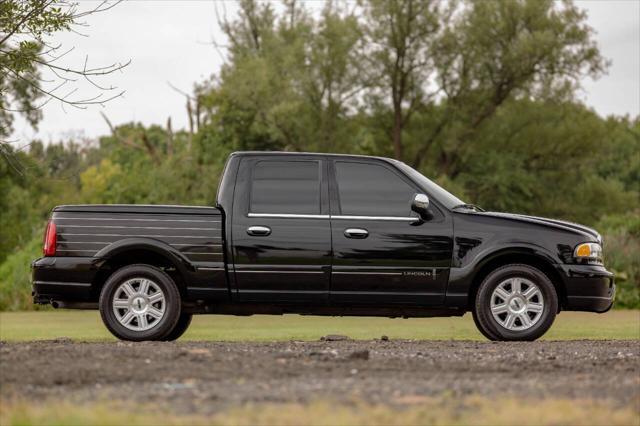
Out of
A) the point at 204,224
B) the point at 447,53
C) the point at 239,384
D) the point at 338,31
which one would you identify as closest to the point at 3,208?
the point at 338,31

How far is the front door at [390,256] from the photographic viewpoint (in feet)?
36.9

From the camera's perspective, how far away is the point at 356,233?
11.3 m

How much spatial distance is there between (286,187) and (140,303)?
196 cm

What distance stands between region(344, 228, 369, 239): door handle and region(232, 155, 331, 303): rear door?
189mm

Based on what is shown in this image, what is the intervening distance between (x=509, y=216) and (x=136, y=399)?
588 cm

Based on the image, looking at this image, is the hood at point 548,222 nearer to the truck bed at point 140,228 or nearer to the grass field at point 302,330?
the truck bed at point 140,228

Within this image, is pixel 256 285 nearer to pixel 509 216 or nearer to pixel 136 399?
pixel 509 216

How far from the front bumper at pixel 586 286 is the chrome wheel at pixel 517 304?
375 millimetres

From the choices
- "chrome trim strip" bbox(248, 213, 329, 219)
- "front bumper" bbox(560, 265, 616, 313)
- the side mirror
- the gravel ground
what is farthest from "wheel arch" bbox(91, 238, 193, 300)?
"front bumper" bbox(560, 265, 616, 313)

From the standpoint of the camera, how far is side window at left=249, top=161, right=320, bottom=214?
11.4 m

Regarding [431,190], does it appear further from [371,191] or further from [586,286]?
[586,286]

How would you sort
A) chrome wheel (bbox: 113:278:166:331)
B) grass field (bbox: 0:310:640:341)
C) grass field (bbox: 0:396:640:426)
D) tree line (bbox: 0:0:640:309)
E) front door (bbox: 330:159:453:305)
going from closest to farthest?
grass field (bbox: 0:396:640:426) → front door (bbox: 330:159:453:305) → chrome wheel (bbox: 113:278:166:331) → grass field (bbox: 0:310:640:341) → tree line (bbox: 0:0:640:309)

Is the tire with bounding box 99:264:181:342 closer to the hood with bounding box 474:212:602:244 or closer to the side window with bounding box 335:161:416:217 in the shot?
the side window with bounding box 335:161:416:217

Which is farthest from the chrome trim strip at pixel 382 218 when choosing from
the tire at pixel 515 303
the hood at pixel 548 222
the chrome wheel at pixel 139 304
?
the chrome wheel at pixel 139 304
